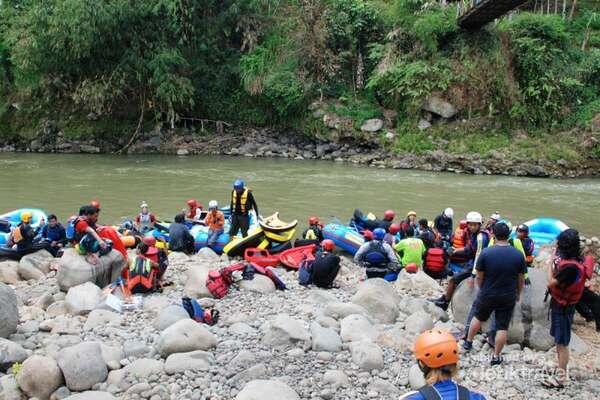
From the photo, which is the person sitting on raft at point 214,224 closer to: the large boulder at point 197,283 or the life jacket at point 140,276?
the large boulder at point 197,283

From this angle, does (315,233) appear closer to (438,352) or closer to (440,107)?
(438,352)

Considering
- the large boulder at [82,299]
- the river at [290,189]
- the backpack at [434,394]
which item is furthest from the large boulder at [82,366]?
the river at [290,189]

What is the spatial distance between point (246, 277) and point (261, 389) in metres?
3.29

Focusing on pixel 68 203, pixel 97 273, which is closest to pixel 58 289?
pixel 97 273

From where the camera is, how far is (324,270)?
7984mm

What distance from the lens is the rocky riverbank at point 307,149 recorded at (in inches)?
822

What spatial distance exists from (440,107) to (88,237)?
740 inches

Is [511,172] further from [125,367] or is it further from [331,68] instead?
[125,367]

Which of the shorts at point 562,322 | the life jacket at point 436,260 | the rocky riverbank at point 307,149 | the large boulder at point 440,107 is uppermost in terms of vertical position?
the large boulder at point 440,107

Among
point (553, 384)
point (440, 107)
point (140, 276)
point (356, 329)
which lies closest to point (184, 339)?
point (356, 329)

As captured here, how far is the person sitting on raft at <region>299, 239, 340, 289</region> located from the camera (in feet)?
26.1

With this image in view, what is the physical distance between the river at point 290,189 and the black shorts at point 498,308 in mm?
8603

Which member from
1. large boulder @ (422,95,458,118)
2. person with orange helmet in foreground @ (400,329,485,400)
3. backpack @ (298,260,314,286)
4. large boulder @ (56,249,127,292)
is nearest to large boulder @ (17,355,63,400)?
large boulder @ (56,249,127,292)

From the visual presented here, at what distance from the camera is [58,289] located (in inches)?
295
